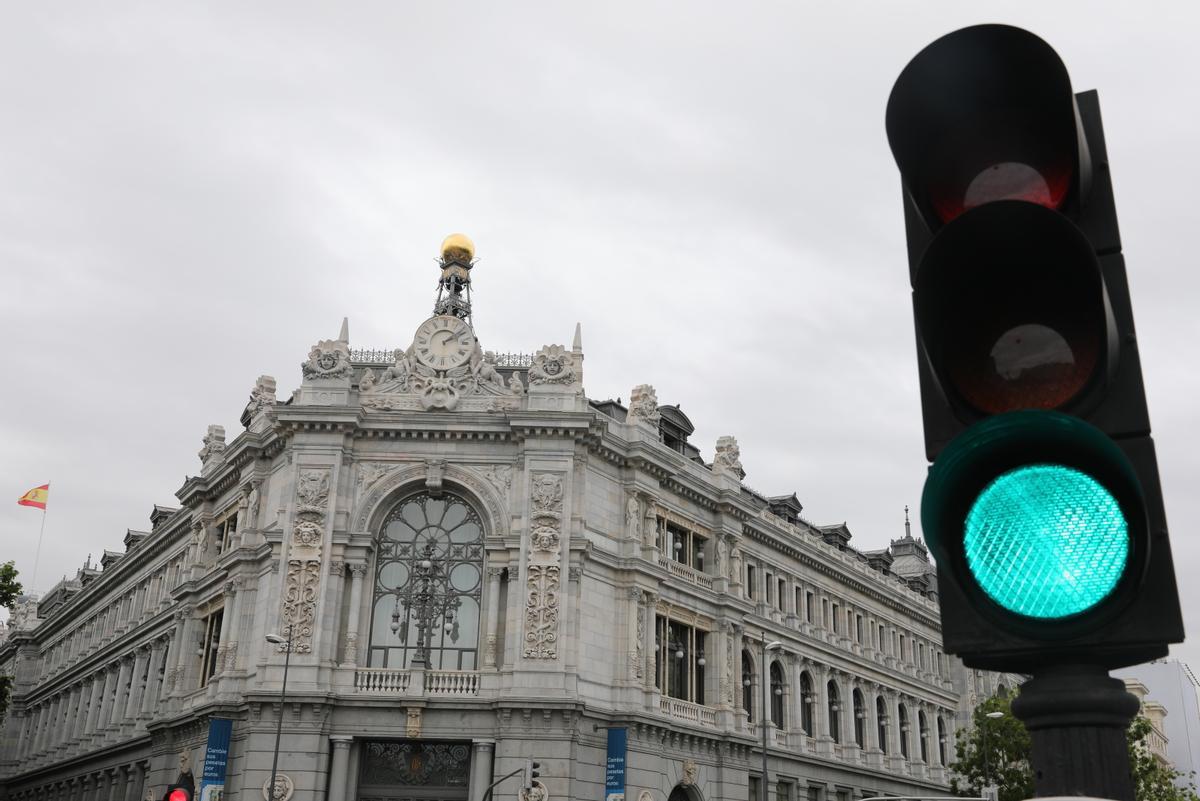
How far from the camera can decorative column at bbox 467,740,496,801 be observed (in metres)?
35.6

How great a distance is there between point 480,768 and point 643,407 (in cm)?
1554

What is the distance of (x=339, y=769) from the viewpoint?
3578 centimetres

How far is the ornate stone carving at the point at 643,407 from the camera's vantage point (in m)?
44.4

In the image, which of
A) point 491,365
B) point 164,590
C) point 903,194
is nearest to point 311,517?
point 491,365

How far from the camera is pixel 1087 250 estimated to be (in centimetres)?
297

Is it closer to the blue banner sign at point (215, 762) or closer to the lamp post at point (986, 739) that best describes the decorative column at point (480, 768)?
the blue banner sign at point (215, 762)

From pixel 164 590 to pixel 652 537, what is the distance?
27684mm

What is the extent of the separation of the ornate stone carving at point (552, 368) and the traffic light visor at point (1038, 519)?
37.6 metres

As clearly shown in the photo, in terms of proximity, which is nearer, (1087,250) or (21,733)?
(1087,250)

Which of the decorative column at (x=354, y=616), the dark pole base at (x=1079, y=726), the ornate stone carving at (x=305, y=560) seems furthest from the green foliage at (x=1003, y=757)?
the dark pole base at (x=1079, y=726)

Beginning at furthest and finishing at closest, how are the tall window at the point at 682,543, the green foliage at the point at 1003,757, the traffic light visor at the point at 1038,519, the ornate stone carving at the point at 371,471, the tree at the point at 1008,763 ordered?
the green foliage at the point at 1003,757 < the tree at the point at 1008,763 < the tall window at the point at 682,543 < the ornate stone carving at the point at 371,471 < the traffic light visor at the point at 1038,519

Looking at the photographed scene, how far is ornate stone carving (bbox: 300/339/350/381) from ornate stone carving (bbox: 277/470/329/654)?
3597mm

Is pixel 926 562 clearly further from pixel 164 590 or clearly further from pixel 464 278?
pixel 164 590

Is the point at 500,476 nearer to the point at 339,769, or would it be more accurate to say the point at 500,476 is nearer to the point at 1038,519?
the point at 339,769
